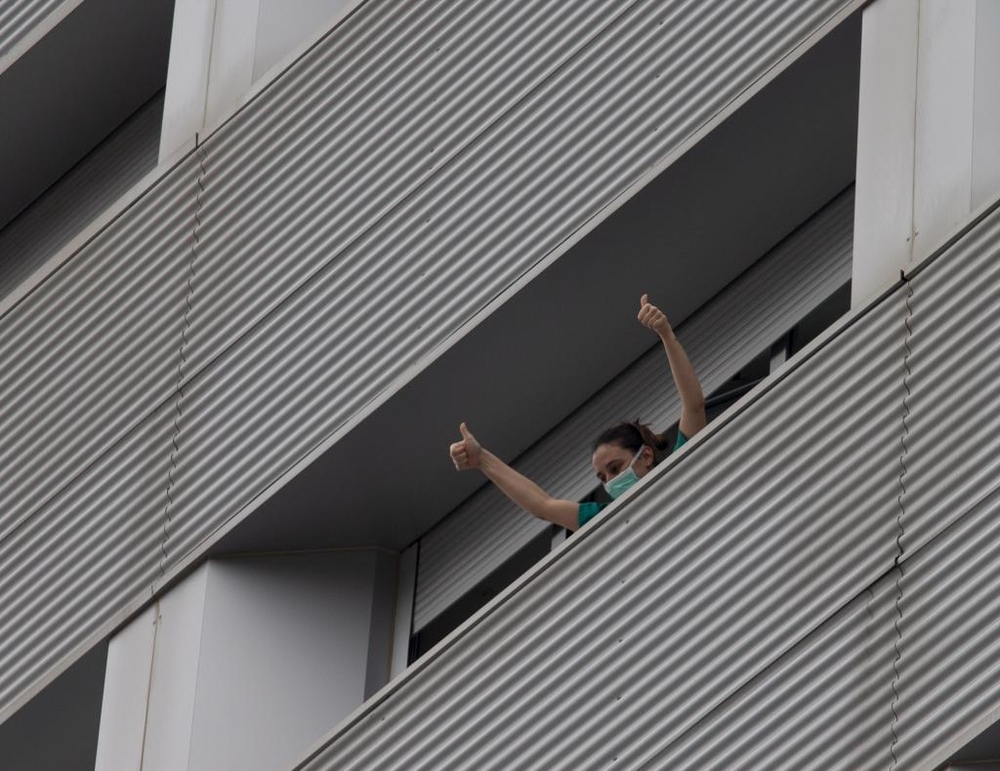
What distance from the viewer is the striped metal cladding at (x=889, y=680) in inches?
383

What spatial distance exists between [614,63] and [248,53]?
208 centimetres

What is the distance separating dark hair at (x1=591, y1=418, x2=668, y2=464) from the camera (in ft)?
36.6

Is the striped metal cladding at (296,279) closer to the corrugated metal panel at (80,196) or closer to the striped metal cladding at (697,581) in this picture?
the striped metal cladding at (697,581)

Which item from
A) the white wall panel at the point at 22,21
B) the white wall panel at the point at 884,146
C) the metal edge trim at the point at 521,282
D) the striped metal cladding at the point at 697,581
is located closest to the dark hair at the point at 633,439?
the striped metal cladding at the point at 697,581

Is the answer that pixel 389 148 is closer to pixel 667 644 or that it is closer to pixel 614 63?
pixel 614 63

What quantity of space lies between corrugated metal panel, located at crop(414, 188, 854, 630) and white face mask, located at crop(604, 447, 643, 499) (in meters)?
0.81

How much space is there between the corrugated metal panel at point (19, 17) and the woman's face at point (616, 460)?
16.4ft

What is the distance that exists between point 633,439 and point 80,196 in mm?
5231

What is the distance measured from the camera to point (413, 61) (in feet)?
41.7

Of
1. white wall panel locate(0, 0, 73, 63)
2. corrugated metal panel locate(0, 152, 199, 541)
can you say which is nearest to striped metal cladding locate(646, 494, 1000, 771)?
corrugated metal panel locate(0, 152, 199, 541)

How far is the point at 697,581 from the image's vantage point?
34.6 ft

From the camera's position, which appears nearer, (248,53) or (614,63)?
(614,63)

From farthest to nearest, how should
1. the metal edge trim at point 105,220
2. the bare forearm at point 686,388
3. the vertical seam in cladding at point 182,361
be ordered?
the metal edge trim at point 105,220 → the vertical seam in cladding at point 182,361 → the bare forearm at point 686,388


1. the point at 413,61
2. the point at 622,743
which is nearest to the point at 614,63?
the point at 413,61
